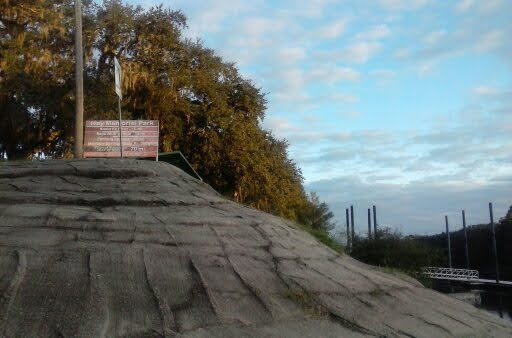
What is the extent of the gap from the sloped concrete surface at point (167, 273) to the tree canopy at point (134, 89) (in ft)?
46.3

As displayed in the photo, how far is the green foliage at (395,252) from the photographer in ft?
97.5

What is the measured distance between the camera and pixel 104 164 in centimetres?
784

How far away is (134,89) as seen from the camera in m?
22.4

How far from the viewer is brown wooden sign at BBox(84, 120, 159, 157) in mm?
16312

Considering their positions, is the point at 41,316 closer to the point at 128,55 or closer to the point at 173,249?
the point at 173,249

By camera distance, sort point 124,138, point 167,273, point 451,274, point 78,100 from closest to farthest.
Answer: point 167,273 < point 124,138 < point 78,100 < point 451,274

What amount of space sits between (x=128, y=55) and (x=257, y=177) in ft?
21.7

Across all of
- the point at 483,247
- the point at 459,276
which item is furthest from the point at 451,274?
the point at 483,247

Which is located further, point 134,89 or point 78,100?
point 134,89

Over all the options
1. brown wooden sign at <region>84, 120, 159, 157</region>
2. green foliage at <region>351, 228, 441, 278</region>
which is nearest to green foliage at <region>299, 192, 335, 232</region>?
green foliage at <region>351, 228, 441, 278</region>

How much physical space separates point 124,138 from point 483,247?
1581 inches

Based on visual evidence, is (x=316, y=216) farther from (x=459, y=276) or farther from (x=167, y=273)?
(x=167, y=273)

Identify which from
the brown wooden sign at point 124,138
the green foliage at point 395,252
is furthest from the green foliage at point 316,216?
the brown wooden sign at point 124,138

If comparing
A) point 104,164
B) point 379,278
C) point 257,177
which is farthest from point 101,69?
point 379,278
